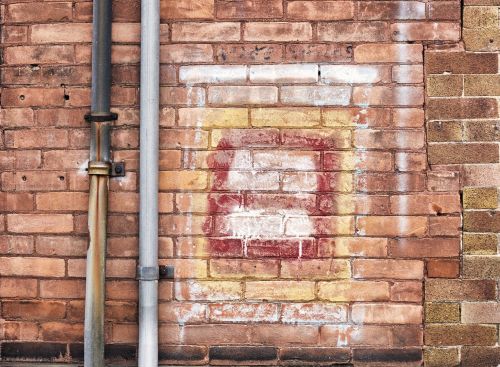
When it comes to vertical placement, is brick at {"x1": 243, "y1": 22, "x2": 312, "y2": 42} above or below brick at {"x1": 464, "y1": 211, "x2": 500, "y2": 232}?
above

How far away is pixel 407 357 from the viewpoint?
2.05 meters

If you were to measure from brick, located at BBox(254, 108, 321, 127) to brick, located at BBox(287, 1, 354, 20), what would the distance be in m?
0.36

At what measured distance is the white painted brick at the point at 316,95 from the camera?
6.78 feet

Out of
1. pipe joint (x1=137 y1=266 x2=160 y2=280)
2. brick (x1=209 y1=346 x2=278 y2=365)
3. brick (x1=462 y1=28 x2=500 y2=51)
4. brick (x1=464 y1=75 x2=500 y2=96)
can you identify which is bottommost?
brick (x1=209 y1=346 x2=278 y2=365)

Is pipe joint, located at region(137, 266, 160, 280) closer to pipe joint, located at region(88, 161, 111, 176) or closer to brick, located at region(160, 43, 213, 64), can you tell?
pipe joint, located at region(88, 161, 111, 176)

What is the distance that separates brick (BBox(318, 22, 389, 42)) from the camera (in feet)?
6.79

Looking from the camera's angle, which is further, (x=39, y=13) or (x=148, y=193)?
(x=39, y=13)

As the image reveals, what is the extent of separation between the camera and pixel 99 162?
203cm

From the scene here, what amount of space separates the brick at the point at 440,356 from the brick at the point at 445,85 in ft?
3.15

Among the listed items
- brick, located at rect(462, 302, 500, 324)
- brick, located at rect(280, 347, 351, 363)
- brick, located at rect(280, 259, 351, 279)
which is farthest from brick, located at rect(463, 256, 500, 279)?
brick, located at rect(280, 347, 351, 363)

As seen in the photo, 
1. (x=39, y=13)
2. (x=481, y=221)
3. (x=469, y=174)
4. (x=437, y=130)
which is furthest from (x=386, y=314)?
(x=39, y=13)

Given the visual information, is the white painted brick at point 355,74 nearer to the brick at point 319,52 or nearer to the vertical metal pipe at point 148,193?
the brick at point 319,52

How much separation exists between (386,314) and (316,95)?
34.2 inches

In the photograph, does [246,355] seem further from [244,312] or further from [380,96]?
[380,96]
